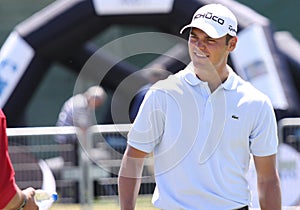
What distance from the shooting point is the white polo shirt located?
12.9 ft

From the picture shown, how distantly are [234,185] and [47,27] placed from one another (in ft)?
24.0

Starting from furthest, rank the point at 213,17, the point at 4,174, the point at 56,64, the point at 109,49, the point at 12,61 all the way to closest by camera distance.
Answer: the point at 56,64
the point at 109,49
the point at 12,61
the point at 213,17
the point at 4,174

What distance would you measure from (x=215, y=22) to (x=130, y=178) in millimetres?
787

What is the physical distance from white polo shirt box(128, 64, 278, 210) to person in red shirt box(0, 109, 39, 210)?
1.88 ft

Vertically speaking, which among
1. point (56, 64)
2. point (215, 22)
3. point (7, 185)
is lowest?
point (56, 64)

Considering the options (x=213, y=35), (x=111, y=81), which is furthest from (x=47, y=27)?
(x=213, y=35)

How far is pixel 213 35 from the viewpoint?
402 centimetres

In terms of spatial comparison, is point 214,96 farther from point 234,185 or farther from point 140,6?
point 140,6

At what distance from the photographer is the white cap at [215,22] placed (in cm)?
402

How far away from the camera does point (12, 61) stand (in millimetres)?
10836

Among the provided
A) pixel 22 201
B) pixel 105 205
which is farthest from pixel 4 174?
pixel 105 205

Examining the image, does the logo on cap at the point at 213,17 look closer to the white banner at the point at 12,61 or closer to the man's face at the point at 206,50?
the man's face at the point at 206,50

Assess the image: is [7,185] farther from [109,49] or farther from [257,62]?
[109,49]

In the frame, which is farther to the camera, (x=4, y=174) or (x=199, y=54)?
(x=199, y=54)
